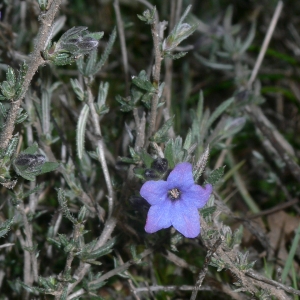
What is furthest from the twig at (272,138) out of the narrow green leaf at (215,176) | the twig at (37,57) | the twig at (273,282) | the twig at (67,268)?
the twig at (37,57)

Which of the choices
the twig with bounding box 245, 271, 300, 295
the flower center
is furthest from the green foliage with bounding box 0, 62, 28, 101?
the twig with bounding box 245, 271, 300, 295

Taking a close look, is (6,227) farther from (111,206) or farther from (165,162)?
(165,162)

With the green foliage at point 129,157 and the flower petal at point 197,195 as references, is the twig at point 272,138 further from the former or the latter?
the flower petal at point 197,195

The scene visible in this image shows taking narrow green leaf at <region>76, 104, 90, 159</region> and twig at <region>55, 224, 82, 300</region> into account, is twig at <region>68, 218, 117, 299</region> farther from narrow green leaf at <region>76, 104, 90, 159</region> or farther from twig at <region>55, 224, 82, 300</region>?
narrow green leaf at <region>76, 104, 90, 159</region>

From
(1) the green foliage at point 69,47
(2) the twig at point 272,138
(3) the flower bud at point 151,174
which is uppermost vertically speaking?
(1) the green foliage at point 69,47

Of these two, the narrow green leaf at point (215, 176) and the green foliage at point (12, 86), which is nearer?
the green foliage at point (12, 86)

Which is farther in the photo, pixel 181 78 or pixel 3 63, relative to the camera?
pixel 181 78

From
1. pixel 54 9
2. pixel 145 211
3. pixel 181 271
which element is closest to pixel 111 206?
pixel 145 211
